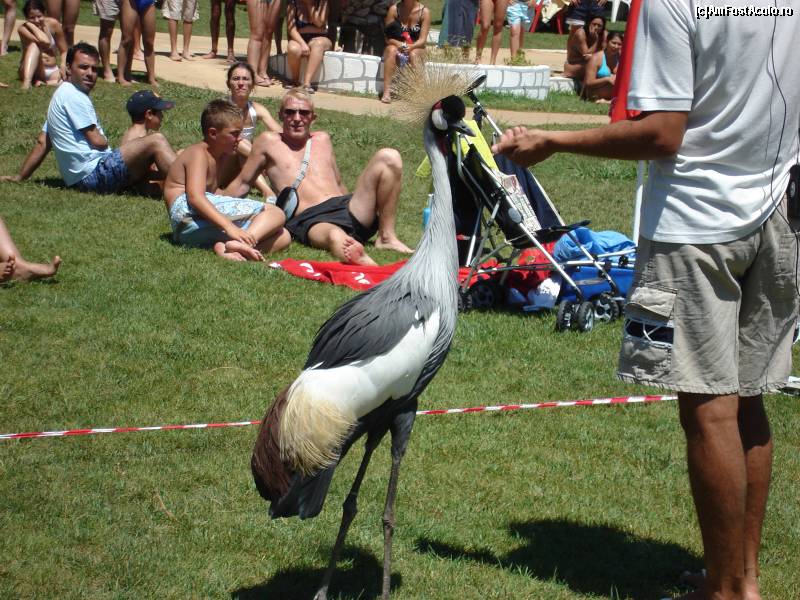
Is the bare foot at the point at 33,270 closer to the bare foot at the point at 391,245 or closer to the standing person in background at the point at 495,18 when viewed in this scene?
the bare foot at the point at 391,245

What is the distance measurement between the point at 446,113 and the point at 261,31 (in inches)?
447

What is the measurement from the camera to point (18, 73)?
44.3 ft

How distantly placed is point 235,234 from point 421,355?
4.68 meters

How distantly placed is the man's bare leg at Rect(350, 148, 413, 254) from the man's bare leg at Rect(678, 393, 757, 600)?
17.4ft

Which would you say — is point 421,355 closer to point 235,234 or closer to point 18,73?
point 235,234

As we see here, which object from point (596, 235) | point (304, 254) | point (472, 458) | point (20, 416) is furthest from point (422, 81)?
point (304, 254)

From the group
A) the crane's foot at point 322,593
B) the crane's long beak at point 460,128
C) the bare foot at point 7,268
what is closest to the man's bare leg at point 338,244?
the bare foot at point 7,268

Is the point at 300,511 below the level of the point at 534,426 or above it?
above

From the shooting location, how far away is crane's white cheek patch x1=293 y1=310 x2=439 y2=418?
3.27m

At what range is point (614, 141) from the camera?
126 inches

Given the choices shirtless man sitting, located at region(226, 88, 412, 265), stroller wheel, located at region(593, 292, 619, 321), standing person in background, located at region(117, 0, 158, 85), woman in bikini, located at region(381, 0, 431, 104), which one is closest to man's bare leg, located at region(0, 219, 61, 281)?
shirtless man sitting, located at region(226, 88, 412, 265)

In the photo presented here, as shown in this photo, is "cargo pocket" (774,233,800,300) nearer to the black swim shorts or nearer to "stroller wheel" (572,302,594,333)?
"stroller wheel" (572,302,594,333)

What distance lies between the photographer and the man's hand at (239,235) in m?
7.78

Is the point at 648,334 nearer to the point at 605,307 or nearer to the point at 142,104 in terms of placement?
the point at 605,307
